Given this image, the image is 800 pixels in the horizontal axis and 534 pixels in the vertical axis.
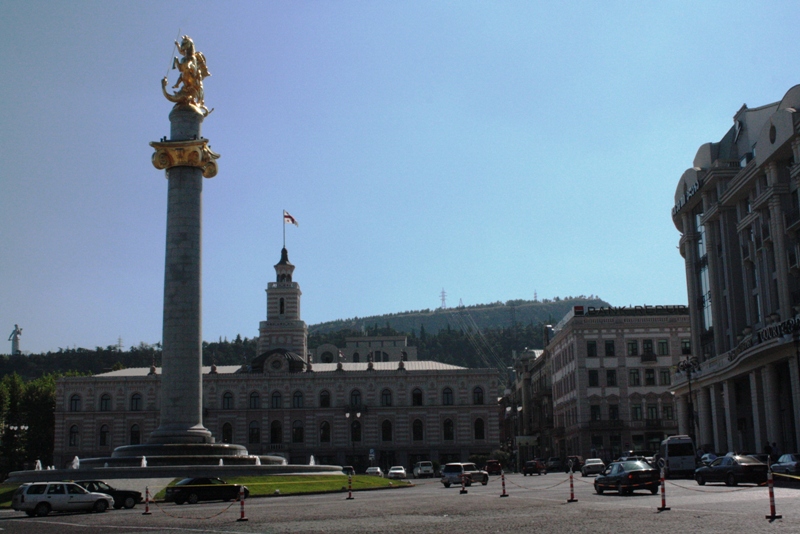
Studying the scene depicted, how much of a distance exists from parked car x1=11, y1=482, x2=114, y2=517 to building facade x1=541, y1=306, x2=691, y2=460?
208ft

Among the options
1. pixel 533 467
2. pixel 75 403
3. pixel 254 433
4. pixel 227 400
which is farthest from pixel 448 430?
pixel 75 403

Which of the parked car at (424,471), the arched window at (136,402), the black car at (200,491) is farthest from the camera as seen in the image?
the arched window at (136,402)

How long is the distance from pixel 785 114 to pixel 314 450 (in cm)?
7419

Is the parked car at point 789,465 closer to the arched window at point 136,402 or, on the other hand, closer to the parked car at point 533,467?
the parked car at point 533,467

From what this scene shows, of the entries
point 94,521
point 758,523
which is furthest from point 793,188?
point 94,521

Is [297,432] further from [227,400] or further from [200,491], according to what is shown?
[200,491]

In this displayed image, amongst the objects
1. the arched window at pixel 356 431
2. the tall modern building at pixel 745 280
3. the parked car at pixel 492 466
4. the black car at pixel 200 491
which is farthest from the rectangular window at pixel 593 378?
the black car at pixel 200 491

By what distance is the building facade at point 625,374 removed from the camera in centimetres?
9206

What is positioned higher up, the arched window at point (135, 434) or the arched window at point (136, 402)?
the arched window at point (136, 402)

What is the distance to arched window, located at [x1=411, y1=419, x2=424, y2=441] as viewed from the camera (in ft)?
370

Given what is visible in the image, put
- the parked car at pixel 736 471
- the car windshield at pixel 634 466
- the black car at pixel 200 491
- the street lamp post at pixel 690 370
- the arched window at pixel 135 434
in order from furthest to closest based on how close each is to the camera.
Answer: the arched window at pixel 135 434 < the street lamp post at pixel 690 370 < the black car at pixel 200 491 < the parked car at pixel 736 471 < the car windshield at pixel 634 466

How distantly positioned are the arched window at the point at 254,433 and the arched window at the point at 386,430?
15519 millimetres

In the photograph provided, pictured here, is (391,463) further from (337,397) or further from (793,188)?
(793,188)

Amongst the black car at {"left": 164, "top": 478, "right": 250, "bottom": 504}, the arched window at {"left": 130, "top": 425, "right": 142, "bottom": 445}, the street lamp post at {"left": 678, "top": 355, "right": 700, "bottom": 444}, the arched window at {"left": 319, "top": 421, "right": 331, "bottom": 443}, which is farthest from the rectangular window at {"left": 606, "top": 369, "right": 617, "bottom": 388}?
the black car at {"left": 164, "top": 478, "right": 250, "bottom": 504}
